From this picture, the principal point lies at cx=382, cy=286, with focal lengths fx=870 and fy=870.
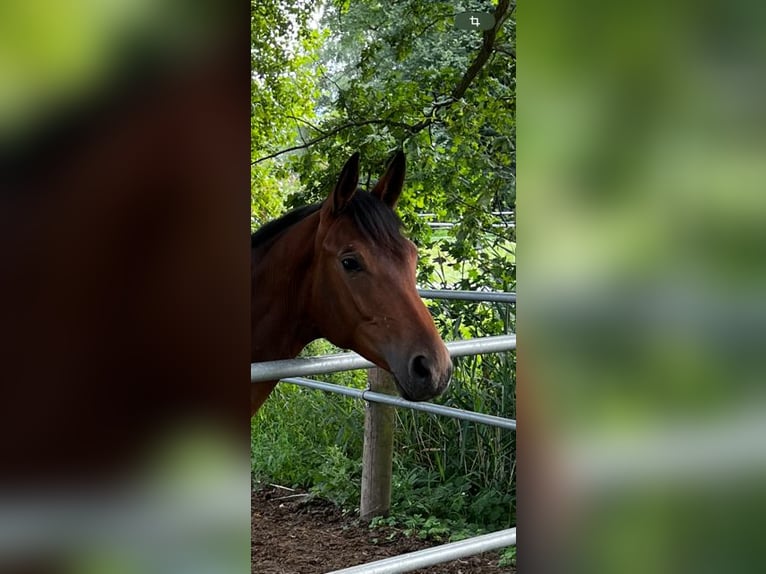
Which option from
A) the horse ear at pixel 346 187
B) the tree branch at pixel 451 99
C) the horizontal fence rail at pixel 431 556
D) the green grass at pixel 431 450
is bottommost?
the green grass at pixel 431 450

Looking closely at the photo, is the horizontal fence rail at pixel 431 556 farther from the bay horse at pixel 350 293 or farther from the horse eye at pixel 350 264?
the horse eye at pixel 350 264

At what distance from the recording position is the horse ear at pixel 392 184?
2.15m

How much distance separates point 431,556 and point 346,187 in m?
0.99

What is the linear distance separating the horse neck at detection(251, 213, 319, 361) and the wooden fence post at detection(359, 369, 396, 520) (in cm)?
106

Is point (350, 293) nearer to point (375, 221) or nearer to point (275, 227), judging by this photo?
point (375, 221)

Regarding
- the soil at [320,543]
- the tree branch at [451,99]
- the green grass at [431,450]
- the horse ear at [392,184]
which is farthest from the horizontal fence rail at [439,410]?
the tree branch at [451,99]

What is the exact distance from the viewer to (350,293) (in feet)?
6.25
